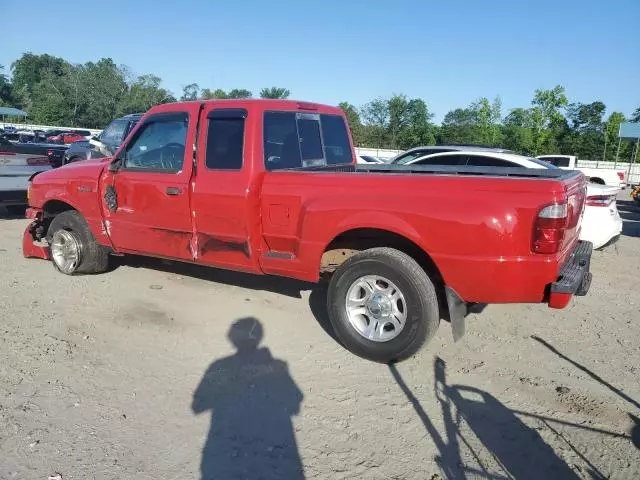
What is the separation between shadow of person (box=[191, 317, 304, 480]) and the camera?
9.15 feet

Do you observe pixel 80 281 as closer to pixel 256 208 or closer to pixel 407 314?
pixel 256 208

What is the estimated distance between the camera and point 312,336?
4.59 m

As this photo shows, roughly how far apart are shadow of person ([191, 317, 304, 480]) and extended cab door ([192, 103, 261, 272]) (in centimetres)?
84

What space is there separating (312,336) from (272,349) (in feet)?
1.44

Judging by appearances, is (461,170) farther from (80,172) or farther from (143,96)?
(143,96)

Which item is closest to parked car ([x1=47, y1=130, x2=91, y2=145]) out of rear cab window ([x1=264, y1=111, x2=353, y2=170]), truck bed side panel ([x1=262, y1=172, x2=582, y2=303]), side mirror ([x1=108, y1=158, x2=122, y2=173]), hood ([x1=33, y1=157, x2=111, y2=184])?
hood ([x1=33, y1=157, x2=111, y2=184])

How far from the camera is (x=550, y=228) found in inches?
135

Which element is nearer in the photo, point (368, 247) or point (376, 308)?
point (376, 308)

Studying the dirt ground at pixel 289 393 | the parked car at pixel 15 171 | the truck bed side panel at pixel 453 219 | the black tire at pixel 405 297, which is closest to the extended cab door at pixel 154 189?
the dirt ground at pixel 289 393

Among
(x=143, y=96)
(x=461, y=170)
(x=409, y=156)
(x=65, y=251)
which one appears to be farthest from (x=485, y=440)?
(x=143, y=96)

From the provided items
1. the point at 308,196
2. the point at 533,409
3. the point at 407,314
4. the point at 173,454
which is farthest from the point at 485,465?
the point at 308,196

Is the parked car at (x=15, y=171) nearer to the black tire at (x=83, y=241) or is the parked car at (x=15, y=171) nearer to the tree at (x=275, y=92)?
the black tire at (x=83, y=241)

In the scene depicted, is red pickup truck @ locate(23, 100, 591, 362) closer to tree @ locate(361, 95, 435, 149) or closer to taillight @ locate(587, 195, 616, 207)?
taillight @ locate(587, 195, 616, 207)

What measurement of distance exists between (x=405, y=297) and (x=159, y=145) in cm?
298
